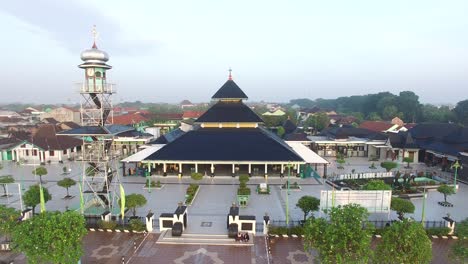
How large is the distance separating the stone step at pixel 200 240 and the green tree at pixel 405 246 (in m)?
8.25

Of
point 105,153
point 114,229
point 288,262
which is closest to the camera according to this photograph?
point 288,262

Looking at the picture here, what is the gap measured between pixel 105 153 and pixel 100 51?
7975 millimetres

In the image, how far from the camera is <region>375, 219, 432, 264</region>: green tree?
534 inches

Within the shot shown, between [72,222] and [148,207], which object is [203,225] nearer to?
[148,207]

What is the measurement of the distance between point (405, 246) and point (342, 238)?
2660 mm

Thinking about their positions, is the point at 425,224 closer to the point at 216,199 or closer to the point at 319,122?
the point at 216,199

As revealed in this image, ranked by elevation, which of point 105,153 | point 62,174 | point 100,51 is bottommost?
point 62,174

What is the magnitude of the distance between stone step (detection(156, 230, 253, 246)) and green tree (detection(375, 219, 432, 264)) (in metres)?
8.25

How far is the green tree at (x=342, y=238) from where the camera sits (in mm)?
13933

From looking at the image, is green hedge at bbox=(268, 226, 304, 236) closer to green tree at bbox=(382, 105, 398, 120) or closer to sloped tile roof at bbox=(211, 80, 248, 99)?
sloped tile roof at bbox=(211, 80, 248, 99)

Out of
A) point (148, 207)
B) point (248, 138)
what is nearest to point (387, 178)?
point (248, 138)

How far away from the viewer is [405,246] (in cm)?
1370

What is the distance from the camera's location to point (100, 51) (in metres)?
23.2

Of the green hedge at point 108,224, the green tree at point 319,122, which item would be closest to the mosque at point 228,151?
the green hedge at point 108,224
